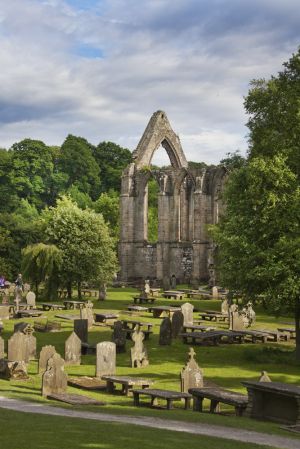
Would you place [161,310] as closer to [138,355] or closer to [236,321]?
[236,321]

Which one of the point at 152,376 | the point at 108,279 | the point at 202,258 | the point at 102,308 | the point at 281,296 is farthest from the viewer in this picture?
the point at 202,258

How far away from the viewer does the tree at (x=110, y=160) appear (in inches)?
4065

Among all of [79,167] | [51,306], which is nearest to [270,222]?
[51,306]

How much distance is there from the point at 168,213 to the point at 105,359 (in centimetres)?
4297

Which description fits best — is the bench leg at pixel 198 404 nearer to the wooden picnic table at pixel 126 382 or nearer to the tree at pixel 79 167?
the wooden picnic table at pixel 126 382

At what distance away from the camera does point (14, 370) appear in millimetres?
19703

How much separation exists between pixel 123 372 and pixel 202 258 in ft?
123

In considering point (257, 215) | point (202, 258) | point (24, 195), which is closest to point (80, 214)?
point (202, 258)

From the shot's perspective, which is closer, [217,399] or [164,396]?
[217,399]

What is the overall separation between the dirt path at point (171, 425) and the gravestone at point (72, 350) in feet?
20.0

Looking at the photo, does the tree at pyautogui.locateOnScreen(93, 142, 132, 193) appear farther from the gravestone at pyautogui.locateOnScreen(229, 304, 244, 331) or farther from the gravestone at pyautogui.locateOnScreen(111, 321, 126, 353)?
the gravestone at pyautogui.locateOnScreen(111, 321, 126, 353)

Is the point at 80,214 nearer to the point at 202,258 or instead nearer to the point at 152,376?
the point at 202,258

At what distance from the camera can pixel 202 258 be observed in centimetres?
5850

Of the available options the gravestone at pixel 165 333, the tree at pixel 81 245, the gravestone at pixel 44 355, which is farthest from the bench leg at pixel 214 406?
the tree at pixel 81 245
